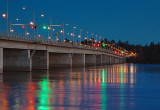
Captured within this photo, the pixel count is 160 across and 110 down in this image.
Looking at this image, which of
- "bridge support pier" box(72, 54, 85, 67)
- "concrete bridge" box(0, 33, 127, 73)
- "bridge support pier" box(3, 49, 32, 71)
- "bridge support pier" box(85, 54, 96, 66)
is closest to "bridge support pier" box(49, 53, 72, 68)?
"concrete bridge" box(0, 33, 127, 73)

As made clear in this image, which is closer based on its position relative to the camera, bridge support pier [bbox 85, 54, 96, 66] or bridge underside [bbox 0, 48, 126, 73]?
bridge underside [bbox 0, 48, 126, 73]

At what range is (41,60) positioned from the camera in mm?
79625

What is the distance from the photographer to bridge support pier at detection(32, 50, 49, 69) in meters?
79.2

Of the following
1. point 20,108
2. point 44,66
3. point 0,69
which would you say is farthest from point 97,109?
point 44,66

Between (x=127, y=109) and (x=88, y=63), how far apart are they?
119881 millimetres

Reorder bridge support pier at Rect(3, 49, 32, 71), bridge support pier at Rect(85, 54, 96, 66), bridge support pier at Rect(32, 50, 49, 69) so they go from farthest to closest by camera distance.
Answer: bridge support pier at Rect(85, 54, 96, 66) → bridge support pier at Rect(32, 50, 49, 69) → bridge support pier at Rect(3, 49, 32, 71)

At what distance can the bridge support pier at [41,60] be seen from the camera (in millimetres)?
79250

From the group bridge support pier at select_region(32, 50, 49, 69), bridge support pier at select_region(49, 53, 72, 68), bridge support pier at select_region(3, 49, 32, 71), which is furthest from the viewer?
bridge support pier at select_region(49, 53, 72, 68)

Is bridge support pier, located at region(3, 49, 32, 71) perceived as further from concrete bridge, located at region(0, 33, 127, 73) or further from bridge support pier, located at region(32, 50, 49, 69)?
bridge support pier, located at region(32, 50, 49, 69)

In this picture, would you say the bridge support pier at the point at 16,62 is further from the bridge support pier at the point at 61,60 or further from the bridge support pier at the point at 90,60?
the bridge support pier at the point at 90,60

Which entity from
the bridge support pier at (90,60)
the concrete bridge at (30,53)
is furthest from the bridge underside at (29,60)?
the bridge support pier at (90,60)

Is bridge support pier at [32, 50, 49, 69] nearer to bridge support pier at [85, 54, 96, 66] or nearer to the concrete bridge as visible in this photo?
the concrete bridge

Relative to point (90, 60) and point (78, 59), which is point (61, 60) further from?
point (90, 60)

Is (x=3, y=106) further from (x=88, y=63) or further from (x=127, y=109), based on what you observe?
(x=88, y=63)
